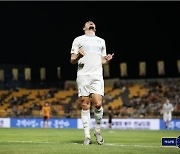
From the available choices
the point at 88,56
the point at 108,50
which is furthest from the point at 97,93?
the point at 108,50

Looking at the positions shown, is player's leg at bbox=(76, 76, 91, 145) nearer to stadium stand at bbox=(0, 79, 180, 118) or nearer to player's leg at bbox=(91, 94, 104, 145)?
player's leg at bbox=(91, 94, 104, 145)

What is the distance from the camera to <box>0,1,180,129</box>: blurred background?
45188mm

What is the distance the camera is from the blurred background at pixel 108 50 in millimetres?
45188

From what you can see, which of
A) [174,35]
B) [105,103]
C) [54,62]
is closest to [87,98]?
[105,103]

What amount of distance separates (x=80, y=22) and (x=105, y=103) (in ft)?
29.0

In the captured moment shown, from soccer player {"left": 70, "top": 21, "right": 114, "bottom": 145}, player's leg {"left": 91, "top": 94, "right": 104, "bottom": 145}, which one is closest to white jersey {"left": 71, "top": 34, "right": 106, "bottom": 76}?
soccer player {"left": 70, "top": 21, "right": 114, "bottom": 145}

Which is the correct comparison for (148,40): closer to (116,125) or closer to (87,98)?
(116,125)

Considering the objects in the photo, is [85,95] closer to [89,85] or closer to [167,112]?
[89,85]

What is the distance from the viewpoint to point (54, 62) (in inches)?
2189

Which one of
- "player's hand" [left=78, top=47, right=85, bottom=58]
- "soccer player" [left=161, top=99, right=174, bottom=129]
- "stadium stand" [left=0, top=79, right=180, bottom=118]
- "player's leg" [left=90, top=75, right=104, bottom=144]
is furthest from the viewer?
"stadium stand" [left=0, top=79, right=180, bottom=118]

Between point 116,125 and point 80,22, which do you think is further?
point 80,22

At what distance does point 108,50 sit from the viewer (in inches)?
1989

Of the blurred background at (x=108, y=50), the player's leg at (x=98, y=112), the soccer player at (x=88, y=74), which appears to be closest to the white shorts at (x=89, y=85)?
the soccer player at (x=88, y=74)

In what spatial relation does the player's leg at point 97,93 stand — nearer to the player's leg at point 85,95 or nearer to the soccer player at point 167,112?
the player's leg at point 85,95
